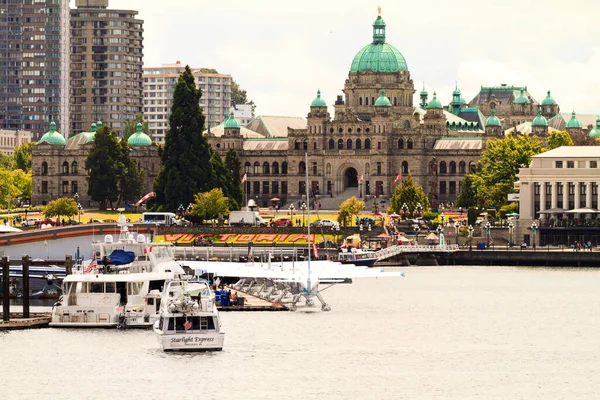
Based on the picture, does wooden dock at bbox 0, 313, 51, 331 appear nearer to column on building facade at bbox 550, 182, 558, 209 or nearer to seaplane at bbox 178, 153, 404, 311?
seaplane at bbox 178, 153, 404, 311

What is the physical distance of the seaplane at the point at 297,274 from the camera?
127 metres

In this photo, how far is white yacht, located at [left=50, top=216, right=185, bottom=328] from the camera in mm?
111375

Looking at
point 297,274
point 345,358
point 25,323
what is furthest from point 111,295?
point 297,274

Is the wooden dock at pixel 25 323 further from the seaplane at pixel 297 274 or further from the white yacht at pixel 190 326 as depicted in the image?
the seaplane at pixel 297 274

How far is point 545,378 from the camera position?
9838cm

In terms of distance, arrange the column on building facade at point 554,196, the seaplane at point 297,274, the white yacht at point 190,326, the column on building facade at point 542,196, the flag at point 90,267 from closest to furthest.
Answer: the white yacht at point 190,326
the flag at point 90,267
the seaplane at point 297,274
the column on building facade at point 554,196
the column on building facade at point 542,196

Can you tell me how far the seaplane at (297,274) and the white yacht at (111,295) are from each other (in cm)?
1374

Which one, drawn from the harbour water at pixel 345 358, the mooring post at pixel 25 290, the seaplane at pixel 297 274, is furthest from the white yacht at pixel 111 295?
the seaplane at pixel 297 274

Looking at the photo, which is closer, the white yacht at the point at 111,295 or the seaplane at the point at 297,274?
the white yacht at the point at 111,295

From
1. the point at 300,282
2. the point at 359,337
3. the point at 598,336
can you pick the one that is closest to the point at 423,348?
the point at 359,337

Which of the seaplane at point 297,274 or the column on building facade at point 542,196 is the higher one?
the column on building facade at point 542,196

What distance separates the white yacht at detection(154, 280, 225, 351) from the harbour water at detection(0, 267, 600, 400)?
0.72m

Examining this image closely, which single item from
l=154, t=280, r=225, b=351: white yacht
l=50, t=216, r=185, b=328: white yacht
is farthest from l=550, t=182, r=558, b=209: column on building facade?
l=154, t=280, r=225, b=351: white yacht

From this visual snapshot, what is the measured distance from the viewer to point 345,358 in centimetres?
10406
